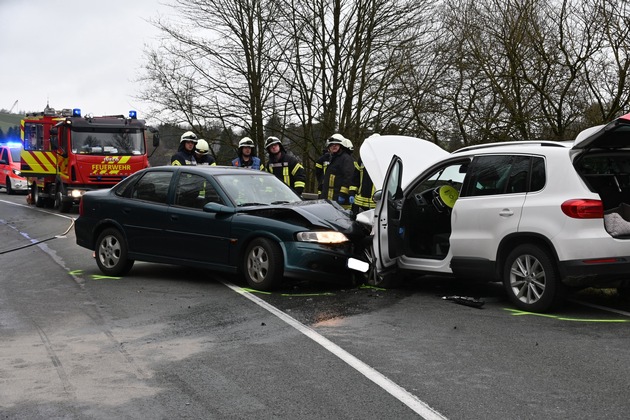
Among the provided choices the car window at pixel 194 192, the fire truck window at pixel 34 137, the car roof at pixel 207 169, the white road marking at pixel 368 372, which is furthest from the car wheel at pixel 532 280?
the fire truck window at pixel 34 137

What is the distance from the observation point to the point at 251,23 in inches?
1158

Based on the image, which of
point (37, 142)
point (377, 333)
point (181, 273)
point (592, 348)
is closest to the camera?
point (592, 348)

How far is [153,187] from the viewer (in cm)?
1060

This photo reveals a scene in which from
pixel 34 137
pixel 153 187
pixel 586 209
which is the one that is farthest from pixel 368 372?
pixel 34 137

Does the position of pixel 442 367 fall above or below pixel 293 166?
below

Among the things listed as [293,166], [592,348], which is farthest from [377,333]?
[293,166]

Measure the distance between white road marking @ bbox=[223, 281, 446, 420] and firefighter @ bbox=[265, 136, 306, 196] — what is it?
19.0 ft

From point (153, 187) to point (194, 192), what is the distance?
2.53 ft

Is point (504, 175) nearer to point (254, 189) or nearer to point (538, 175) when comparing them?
point (538, 175)

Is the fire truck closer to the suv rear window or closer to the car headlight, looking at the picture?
the car headlight

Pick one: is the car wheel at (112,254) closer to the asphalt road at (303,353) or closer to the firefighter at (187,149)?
the asphalt road at (303,353)

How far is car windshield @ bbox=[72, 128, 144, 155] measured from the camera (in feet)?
73.8

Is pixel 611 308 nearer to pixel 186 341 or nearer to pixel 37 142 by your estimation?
pixel 186 341

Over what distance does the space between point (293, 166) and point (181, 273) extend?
12.3ft
